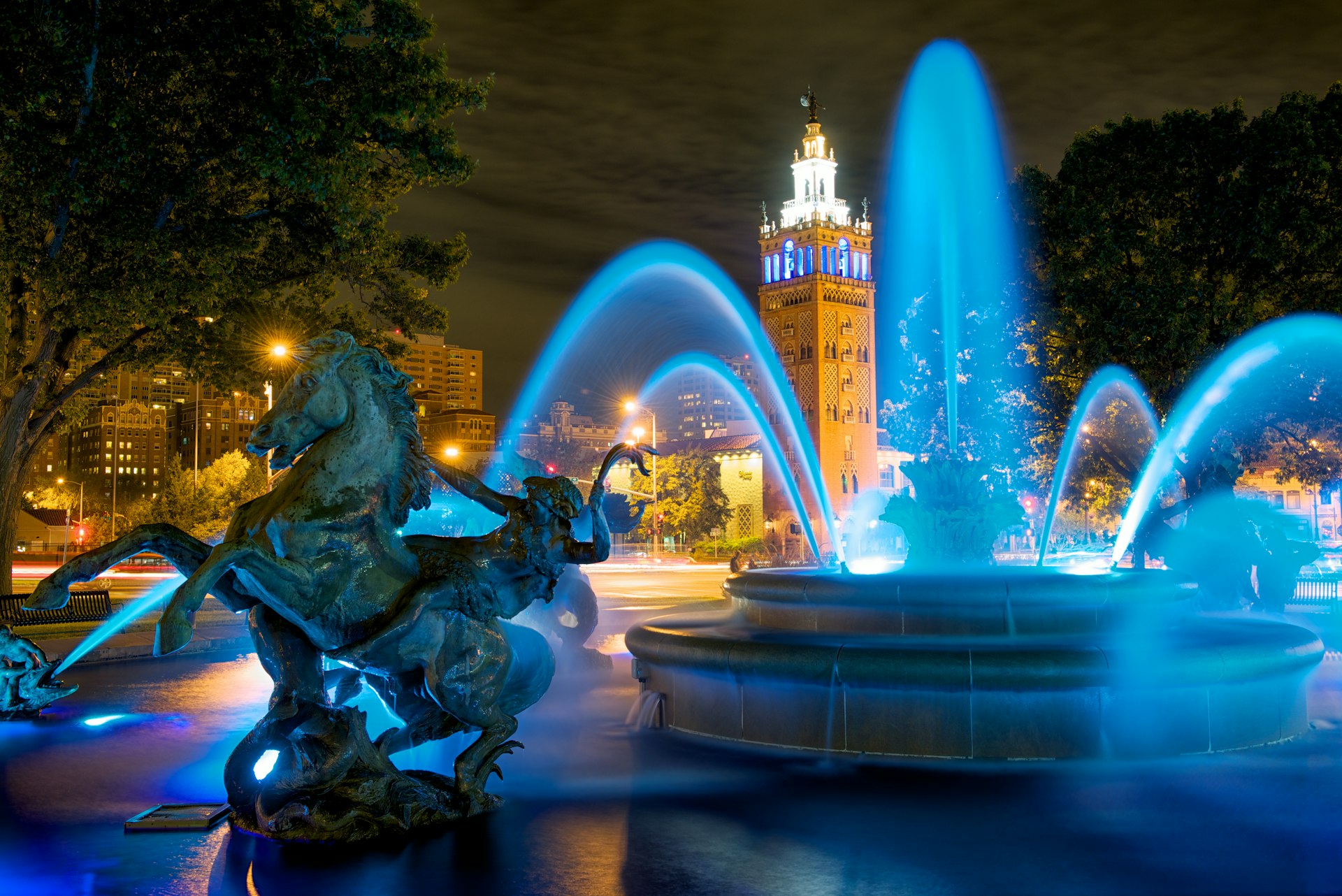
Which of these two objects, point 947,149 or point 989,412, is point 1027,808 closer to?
point 947,149

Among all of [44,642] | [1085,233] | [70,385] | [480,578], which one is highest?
[1085,233]

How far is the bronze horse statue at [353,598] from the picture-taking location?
6480 millimetres

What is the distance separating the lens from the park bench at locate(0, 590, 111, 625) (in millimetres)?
19656

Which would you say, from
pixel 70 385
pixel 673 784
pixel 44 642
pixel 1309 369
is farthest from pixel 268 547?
pixel 1309 369

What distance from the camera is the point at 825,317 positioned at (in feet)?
361

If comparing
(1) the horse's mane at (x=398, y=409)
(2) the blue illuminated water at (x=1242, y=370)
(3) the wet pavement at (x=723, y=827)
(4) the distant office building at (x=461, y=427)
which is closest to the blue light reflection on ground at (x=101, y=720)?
(3) the wet pavement at (x=723, y=827)

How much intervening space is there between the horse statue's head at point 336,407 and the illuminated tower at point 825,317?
98.8m

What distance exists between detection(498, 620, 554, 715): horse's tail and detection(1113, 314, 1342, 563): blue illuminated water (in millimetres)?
19716

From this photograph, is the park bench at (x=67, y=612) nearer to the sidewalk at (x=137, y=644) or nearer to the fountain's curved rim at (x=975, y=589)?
the sidewalk at (x=137, y=644)

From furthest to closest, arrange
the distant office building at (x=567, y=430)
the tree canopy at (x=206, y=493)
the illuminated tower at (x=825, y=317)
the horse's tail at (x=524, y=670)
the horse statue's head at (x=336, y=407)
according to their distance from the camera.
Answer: the distant office building at (x=567, y=430)
the illuminated tower at (x=825, y=317)
the tree canopy at (x=206, y=493)
the horse's tail at (x=524, y=670)
the horse statue's head at (x=336, y=407)

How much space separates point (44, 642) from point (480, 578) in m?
14.7

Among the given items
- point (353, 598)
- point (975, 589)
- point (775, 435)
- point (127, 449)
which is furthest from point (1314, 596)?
point (127, 449)

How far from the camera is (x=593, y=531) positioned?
7.46 metres

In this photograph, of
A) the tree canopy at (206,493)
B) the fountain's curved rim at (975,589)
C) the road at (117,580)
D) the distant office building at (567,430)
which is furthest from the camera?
the distant office building at (567,430)
